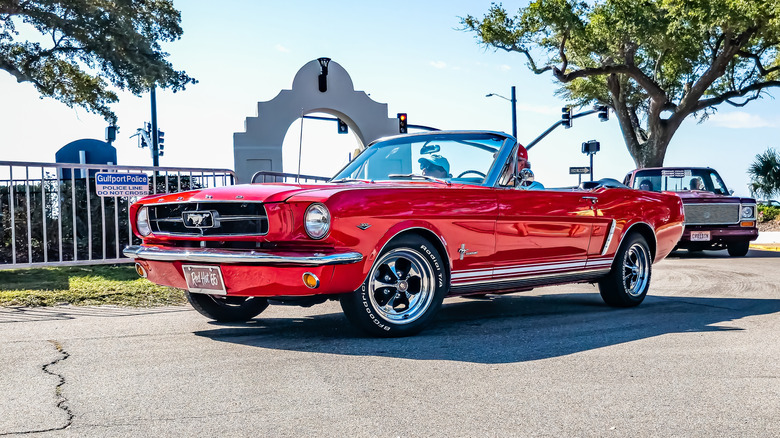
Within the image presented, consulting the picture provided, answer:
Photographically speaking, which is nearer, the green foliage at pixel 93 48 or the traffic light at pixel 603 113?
the green foliage at pixel 93 48

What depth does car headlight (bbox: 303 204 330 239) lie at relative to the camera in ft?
16.2

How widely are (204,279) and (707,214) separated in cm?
1166

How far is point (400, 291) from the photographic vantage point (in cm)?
546

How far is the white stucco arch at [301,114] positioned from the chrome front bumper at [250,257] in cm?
1239

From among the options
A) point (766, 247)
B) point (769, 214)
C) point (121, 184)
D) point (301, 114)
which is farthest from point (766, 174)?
point (121, 184)

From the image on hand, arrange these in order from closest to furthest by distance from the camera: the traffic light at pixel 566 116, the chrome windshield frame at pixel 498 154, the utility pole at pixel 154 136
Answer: the chrome windshield frame at pixel 498 154, the utility pole at pixel 154 136, the traffic light at pixel 566 116

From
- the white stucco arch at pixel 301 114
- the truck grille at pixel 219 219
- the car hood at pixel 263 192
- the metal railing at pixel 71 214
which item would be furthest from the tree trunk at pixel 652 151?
the truck grille at pixel 219 219

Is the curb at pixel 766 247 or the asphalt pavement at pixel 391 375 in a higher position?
the asphalt pavement at pixel 391 375

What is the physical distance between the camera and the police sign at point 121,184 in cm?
946

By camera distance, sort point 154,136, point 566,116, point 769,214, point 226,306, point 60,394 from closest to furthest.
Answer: point 60,394 → point 226,306 → point 769,214 → point 154,136 → point 566,116

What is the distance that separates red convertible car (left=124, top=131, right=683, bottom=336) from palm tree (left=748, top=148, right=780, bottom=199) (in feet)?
80.9

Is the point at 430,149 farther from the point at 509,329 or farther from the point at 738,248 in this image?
the point at 738,248

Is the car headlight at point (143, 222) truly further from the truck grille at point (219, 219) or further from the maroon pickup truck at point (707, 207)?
the maroon pickup truck at point (707, 207)

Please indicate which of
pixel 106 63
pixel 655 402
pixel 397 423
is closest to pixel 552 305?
pixel 655 402
